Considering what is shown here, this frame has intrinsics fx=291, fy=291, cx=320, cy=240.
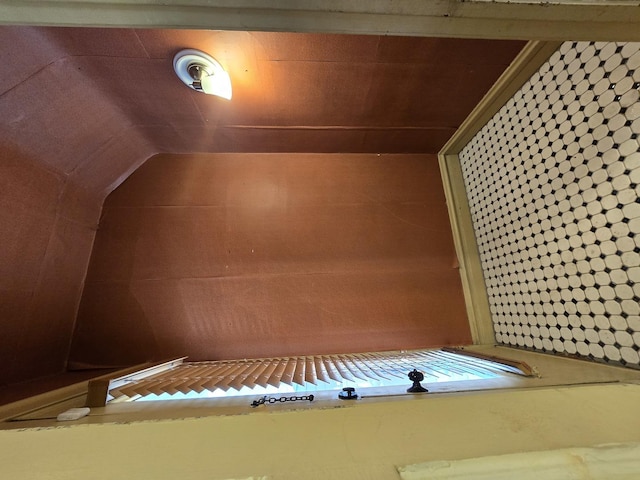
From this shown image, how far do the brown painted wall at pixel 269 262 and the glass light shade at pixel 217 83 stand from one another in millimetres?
476

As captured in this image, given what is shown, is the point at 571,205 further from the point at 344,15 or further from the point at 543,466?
the point at 344,15

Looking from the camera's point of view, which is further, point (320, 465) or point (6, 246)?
point (6, 246)

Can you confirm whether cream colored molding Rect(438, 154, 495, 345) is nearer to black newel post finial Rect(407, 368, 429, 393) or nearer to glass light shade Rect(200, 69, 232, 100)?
black newel post finial Rect(407, 368, 429, 393)

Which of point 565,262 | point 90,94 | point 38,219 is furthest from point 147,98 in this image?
point 565,262

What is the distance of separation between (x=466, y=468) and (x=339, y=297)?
1.04 meters

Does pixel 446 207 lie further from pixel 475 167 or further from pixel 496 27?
pixel 496 27

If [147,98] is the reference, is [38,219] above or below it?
below

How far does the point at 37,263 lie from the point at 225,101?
→ 1.01m

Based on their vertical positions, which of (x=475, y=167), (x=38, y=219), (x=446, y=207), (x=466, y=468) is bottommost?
(x=466, y=468)

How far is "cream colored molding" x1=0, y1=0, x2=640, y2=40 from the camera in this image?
0.43m

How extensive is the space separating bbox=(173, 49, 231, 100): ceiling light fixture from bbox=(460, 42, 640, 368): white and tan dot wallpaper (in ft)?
3.92

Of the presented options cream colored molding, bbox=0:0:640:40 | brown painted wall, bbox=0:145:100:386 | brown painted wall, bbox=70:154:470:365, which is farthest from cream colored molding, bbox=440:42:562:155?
brown painted wall, bbox=0:145:100:386

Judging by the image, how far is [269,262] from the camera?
1.49 metres

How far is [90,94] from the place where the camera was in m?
1.13
